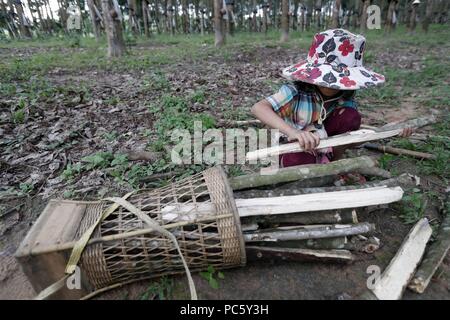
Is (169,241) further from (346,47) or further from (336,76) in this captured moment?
(346,47)

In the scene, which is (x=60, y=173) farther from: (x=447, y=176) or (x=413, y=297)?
(x=447, y=176)

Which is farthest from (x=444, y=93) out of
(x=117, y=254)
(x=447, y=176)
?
(x=117, y=254)

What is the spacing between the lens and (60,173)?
2695 mm

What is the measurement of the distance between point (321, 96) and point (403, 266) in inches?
48.9

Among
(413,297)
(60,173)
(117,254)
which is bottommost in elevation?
(413,297)

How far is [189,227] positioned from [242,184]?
0.49 meters

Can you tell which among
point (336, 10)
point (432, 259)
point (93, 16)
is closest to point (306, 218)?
point (432, 259)

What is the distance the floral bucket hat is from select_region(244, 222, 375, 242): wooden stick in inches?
33.7

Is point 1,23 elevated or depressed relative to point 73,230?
elevated

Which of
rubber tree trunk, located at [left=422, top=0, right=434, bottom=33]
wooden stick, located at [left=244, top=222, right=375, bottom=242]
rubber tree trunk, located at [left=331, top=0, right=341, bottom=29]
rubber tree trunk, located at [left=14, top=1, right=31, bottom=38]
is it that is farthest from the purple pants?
rubber tree trunk, located at [left=14, top=1, right=31, bottom=38]

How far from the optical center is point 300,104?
7.30 feet

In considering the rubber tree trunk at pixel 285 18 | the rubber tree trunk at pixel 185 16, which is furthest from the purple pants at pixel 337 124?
the rubber tree trunk at pixel 185 16

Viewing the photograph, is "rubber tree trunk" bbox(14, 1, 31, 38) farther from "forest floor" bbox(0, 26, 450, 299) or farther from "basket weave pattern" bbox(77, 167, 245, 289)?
"basket weave pattern" bbox(77, 167, 245, 289)

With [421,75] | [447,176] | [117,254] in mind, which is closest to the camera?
[117,254]
